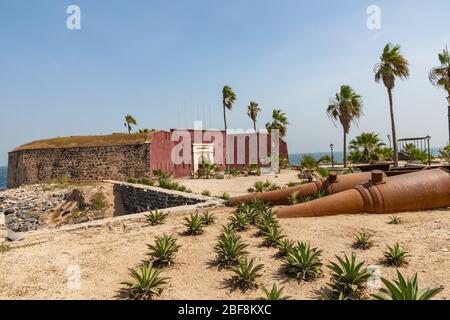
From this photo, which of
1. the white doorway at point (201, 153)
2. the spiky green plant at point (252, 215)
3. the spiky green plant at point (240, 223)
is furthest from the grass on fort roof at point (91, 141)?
the spiky green plant at point (240, 223)

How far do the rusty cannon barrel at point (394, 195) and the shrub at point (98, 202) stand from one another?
563 inches

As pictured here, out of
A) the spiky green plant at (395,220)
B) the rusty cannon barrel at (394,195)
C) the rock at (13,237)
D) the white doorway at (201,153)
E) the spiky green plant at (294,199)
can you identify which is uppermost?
the white doorway at (201,153)

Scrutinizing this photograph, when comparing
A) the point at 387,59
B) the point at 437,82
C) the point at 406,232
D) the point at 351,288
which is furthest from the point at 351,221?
the point at 387,59

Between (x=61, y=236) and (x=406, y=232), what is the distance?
7.68 meters

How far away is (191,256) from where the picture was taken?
5.25m

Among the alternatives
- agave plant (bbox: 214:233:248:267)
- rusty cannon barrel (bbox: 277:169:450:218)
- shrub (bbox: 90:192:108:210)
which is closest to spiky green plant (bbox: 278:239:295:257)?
agave plant (bbox: 214:233:248:267)

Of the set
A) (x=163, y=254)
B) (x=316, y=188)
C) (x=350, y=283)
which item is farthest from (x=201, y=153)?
(x=350, y=283)

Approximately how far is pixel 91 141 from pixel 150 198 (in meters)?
12.6

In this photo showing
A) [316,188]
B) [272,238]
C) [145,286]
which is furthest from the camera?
[316,188]

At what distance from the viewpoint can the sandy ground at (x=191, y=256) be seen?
159 inches

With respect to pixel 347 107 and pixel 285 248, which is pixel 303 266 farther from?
pixel 347 107

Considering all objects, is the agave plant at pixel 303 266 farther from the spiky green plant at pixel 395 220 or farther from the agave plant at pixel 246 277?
the spiky green plant at pixel 395 220

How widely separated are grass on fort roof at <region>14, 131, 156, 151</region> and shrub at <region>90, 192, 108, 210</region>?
5918 mm

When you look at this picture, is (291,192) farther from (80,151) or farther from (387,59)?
(80,151)
